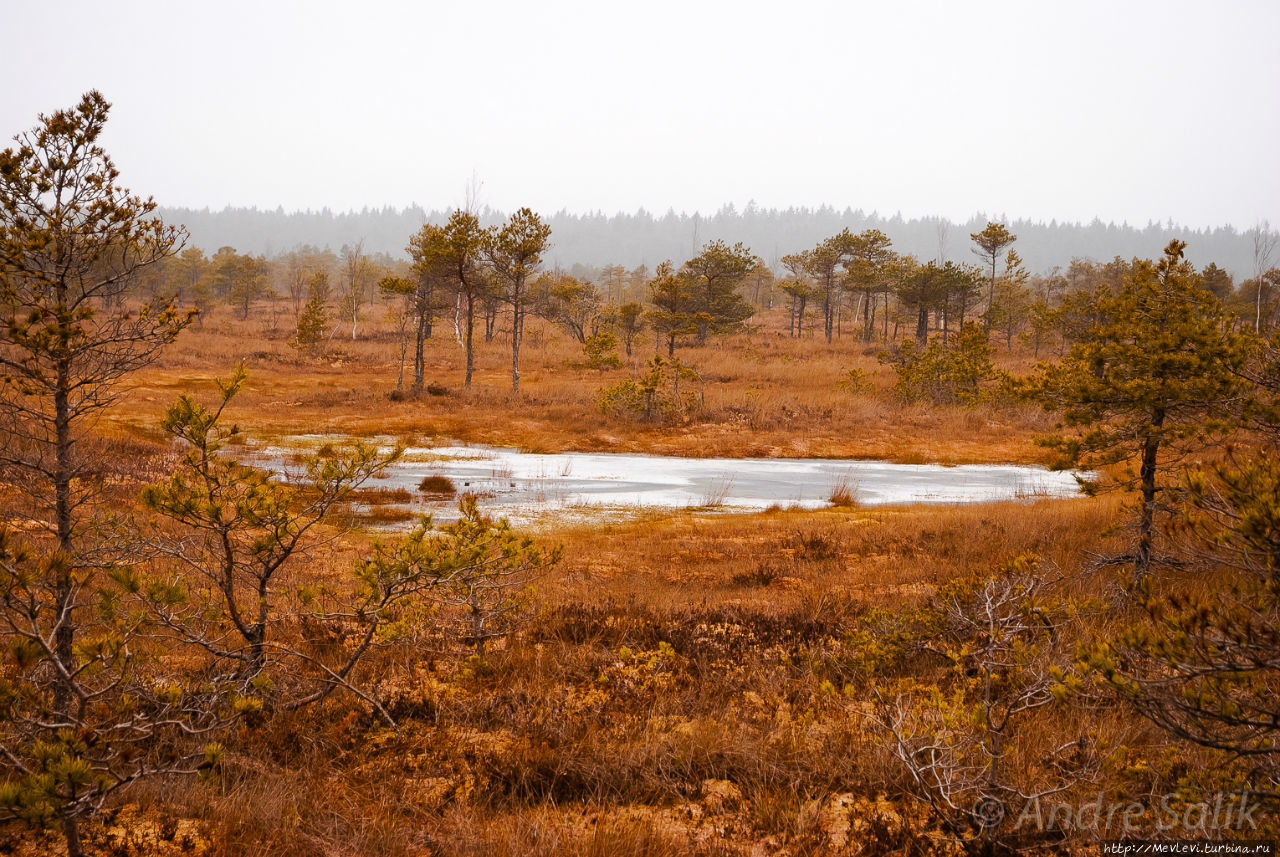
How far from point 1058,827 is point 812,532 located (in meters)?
7.64

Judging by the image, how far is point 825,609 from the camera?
21.2 feet

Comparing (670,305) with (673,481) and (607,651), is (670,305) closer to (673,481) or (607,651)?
(673,481)

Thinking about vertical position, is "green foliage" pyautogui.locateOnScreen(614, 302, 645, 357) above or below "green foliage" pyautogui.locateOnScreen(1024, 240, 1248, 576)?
above

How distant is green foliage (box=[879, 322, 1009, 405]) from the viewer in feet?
84.3

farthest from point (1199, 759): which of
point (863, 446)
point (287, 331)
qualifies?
point (287, 331)

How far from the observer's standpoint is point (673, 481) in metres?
16.0

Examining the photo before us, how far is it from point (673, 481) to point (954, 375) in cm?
1578

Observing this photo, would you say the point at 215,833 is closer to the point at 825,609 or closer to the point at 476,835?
the point at 476,835

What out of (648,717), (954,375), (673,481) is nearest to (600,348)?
(954,375)

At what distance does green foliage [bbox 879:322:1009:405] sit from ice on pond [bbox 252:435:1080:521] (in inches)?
307

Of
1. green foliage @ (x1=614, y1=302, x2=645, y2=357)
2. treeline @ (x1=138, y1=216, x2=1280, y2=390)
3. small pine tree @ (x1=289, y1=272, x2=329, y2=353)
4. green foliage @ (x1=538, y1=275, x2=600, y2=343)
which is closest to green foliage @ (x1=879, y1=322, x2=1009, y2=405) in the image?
treeline @ (x1=138, y1=216, x2=1280, y2=390)

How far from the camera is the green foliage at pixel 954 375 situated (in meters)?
25.7

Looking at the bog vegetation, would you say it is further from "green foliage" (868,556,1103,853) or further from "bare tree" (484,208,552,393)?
"bare tree" (484,208,552,393)

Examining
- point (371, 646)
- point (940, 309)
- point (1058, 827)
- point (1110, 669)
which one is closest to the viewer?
point (1110, 669)
